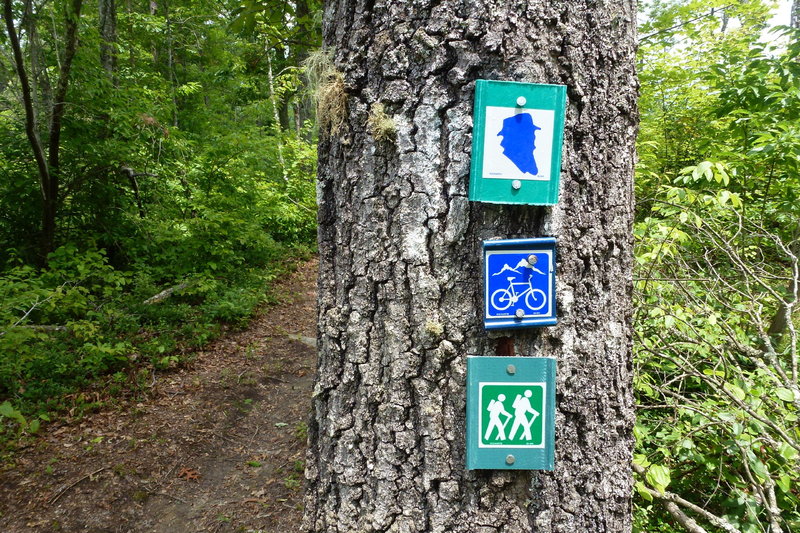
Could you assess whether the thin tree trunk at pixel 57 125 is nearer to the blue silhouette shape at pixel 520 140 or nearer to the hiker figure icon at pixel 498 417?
the blue silhouette shape at pixel 520 140

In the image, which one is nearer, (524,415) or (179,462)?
(524,415)

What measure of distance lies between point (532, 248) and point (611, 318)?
0.30m

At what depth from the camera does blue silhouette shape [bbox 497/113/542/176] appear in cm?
101

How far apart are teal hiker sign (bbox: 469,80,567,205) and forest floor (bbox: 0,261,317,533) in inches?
136

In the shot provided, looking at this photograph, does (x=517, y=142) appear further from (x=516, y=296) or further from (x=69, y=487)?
(x=69, y=487)

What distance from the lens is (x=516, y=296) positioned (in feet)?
3.39

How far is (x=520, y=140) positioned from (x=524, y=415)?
2.07 ft

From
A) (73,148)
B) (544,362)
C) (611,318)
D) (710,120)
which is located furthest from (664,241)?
(73,148)

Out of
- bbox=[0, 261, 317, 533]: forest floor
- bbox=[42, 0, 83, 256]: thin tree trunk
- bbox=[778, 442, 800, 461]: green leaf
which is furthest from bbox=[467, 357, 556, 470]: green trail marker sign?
bbox=[42, 0, 83, 256]: thin tree trunk

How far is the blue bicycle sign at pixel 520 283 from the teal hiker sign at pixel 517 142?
0.35ft

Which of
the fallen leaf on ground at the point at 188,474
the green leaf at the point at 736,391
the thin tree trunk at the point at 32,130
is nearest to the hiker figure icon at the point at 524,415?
the green leaf at the point at 736,391

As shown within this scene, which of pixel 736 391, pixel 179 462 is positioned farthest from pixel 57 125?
pixel 736 391

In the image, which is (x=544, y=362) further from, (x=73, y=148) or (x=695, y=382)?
(x=73, y=148)

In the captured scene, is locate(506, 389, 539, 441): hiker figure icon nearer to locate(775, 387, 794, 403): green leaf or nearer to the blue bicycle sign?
the blue bicycle sign
